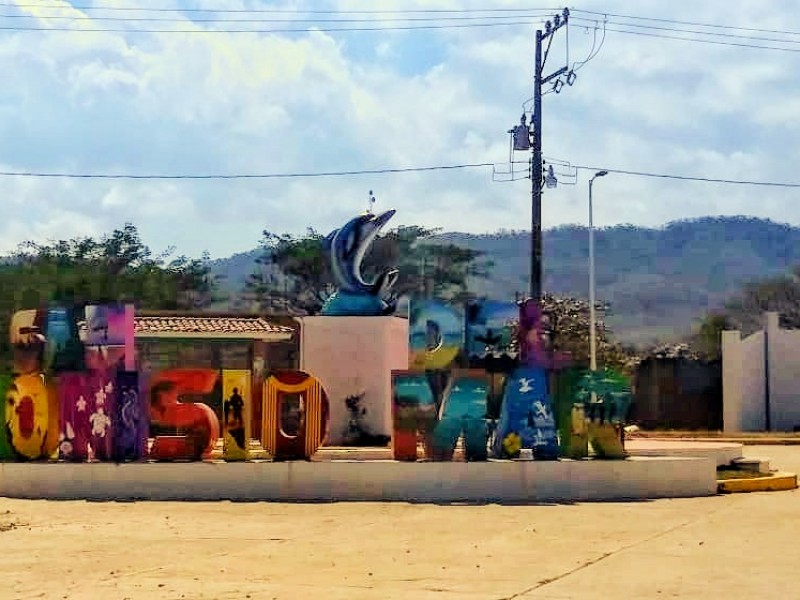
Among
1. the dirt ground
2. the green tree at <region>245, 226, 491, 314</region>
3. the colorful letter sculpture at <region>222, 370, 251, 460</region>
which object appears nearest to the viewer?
the dirt ground

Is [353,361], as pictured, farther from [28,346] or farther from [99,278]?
[99,278]

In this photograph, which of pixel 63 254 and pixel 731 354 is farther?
pixel 63 254

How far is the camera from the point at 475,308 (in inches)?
953

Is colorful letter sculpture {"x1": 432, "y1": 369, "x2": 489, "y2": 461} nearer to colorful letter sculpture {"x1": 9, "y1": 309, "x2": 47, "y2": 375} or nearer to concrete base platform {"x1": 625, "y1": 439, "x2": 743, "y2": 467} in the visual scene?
concrete base platform {"x1": 625, "y1": 439, "x2": 743, "y2": 467}

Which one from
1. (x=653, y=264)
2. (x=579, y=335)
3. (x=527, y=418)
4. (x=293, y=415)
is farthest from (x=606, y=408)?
(x=653, y=264)

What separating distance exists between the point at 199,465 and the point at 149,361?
2050 centimetres

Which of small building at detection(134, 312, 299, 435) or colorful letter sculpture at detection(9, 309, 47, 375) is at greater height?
small building at detection(134, 312, 299, 435)

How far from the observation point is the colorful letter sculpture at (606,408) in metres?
21.3

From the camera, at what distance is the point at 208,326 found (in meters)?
39.5

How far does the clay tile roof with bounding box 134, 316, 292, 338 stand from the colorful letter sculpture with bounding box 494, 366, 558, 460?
18188 mm

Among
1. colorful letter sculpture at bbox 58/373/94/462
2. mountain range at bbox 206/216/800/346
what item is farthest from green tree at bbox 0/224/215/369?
mountain range at bbox 206/216/800/346

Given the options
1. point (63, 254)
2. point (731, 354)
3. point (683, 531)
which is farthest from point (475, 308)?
point (63, 254)

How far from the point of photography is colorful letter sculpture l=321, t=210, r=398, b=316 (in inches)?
1059

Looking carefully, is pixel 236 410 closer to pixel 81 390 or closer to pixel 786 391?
pixel 81 390
